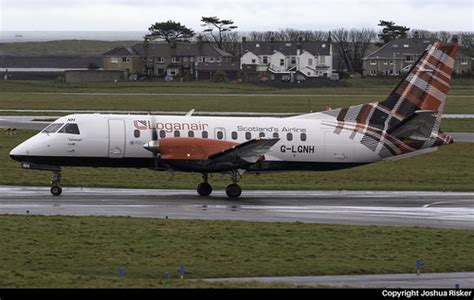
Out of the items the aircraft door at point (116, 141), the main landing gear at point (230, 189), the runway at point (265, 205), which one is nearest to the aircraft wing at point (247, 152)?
the main landing gear at point (230, 189)

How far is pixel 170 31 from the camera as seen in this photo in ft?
584

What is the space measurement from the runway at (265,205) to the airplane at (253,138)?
1.08m

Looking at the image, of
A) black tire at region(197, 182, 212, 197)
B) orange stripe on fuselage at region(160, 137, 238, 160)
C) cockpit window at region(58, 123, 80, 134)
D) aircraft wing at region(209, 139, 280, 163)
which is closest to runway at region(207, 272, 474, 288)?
aircraft wing at region(209, 139, 280, 163)

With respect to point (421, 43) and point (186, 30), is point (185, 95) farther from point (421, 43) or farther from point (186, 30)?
point (186, 30)

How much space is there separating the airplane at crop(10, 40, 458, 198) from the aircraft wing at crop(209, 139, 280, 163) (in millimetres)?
35

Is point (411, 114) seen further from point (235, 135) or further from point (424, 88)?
point (235, 135)

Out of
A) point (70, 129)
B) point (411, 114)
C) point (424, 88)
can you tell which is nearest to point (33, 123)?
point (70, 129)

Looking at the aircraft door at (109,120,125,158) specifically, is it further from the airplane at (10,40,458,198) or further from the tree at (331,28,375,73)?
the tree at (331,28,375,73)

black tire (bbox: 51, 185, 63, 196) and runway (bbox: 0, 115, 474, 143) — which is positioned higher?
black tire (bbox: 51, 185, 63, 196)

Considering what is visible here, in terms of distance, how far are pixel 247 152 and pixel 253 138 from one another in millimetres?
1572

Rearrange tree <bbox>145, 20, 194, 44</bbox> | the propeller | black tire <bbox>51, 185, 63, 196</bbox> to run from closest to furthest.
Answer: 1. black tire <bbox>51, 185, 63, 196</bbox>
2. the propeller
3. tree <bbox>145, 20, 194, 44</bbox>

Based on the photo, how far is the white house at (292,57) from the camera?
152500mm

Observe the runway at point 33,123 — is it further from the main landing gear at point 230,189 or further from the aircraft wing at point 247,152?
the aircraft wing at point 247,152

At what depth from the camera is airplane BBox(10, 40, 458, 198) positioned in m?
34.5
